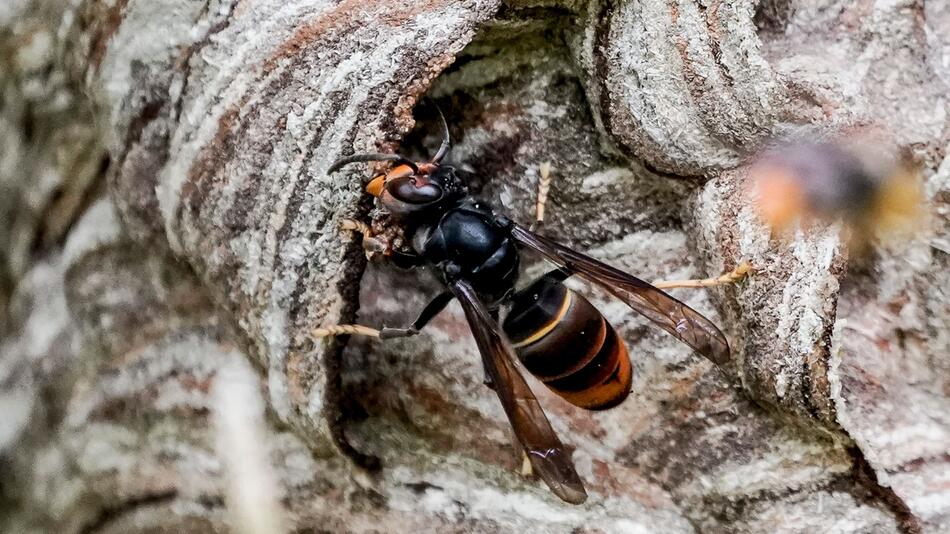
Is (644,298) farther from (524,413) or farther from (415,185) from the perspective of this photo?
(415,185)

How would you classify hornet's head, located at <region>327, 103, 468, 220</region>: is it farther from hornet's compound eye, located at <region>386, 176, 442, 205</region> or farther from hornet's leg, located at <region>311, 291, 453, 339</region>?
hornet's leg, located at <region>311, 291, 453, 339</region>

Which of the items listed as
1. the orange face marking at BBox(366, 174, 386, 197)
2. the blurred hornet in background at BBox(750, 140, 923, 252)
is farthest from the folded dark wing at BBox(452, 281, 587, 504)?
the blurred hornet in background at BBox(750, 140, 923, 252)

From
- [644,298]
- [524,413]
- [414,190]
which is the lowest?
[524,413]

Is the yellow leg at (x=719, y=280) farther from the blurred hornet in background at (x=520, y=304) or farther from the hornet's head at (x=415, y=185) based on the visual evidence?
the hornet's head at (x=415, y=185)

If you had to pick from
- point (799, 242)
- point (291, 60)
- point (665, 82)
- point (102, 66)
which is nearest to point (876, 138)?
point (799, 242)

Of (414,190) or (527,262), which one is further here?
(527,262)

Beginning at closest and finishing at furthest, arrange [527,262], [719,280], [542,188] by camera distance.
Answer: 1. [719,280]
2. [542,188]
3. [527,262]

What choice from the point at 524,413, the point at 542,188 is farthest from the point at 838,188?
the point at 524,413
